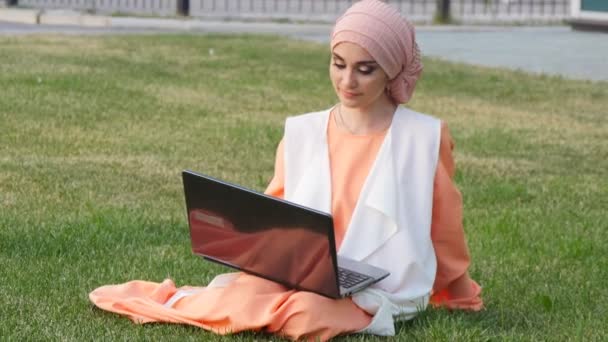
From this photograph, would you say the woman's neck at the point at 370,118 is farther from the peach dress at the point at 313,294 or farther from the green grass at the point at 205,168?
the green grass at the point at 205,168

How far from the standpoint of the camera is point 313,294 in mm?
4461

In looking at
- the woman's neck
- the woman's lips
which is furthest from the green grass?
the woman's lips

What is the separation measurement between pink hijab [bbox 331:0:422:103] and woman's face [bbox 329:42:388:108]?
0.09 ft

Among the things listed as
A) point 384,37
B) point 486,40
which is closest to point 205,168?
point 384,37

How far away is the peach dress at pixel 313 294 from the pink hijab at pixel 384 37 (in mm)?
223

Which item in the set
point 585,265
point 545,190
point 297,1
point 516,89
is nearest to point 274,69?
point 516,89

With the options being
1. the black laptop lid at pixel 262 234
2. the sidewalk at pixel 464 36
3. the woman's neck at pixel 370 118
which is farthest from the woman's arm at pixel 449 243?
the sidewalk at pixel 464 36

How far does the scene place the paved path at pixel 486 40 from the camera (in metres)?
15.1

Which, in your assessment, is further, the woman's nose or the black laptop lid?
the woman's nose

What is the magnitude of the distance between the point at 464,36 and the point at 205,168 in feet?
37.2

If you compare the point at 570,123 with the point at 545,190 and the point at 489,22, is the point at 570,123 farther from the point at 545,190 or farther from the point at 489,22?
the point at 489,22

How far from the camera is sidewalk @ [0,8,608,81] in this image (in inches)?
597

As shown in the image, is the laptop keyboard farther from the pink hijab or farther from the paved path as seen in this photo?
the paved path

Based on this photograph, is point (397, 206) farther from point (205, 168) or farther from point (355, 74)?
point (205, 168)
